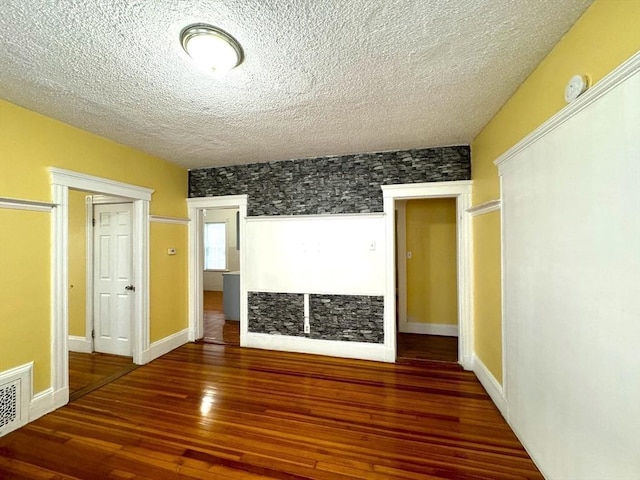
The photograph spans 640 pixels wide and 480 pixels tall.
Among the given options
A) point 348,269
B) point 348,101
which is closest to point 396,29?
point 348,101

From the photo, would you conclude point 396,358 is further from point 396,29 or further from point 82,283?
point 82,283

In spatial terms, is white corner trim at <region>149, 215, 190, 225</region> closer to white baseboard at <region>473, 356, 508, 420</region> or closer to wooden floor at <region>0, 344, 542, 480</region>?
wooden floor at <region>0, 344, 542, 480</region>

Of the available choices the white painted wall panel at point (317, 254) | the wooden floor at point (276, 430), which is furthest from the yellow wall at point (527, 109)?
the white painted wall panel at point (317, 254)

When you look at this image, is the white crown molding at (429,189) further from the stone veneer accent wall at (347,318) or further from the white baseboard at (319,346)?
the white baseboard at (319,346)

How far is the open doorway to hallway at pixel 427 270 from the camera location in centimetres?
425

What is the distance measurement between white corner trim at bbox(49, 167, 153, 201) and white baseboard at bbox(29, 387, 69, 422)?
1822mm

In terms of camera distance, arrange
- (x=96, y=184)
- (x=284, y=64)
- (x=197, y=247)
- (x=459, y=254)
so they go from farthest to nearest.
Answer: (x=197, y=247)
(x=459, y=254)
(x=96, y=184)
(x=284, y=64)

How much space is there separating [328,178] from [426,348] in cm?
267

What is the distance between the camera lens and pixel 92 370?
3150 mm

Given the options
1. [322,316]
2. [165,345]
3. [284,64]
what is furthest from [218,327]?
[284,64]

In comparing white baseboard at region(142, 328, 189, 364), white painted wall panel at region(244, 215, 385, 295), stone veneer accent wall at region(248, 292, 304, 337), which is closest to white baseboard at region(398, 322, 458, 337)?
white painted wall panel at region(244, 215, 385, 295)

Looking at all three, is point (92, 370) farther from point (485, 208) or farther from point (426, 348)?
point (485, 208)

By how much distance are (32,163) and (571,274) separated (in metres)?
3.84

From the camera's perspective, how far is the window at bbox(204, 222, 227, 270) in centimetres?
812
